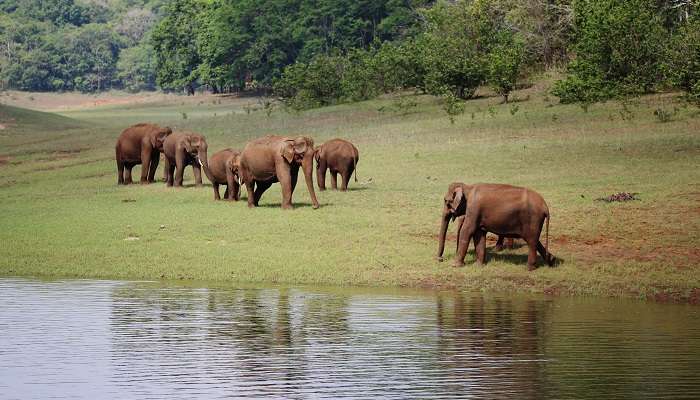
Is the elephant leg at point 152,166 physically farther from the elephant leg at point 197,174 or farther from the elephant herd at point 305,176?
the elephant leg at point 197,174

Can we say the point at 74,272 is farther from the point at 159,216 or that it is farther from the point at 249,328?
the point at 249,328

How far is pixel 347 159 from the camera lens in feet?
99.5

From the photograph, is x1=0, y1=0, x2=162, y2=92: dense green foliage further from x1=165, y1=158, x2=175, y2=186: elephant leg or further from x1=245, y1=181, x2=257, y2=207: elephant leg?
x1=245, y1=181, x2=257, y2=207: elephant leg

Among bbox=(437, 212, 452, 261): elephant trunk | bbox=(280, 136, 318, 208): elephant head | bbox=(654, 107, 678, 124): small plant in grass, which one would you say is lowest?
bbox=(437, 212, 452, 261): elephant trunk

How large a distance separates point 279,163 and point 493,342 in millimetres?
12062

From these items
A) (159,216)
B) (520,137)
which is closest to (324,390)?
(159,216)

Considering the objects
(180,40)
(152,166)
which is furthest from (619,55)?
(180,40)

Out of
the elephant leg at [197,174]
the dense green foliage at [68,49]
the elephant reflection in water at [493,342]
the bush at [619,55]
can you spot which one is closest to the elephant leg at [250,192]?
the elephant leg at [197,174]

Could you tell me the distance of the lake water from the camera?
12984mm

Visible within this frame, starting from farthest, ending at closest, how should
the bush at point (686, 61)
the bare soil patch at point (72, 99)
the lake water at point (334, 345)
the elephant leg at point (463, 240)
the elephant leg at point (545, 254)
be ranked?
the bare soil patch at point (72, 99) < the bush at point (686, 61) < the elephant leg at point (545, 254) < the elephant leg at point (463, 240) < the lake water at point (334, 345)

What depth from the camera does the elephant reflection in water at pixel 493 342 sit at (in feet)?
43.0

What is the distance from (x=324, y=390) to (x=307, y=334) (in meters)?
3.23

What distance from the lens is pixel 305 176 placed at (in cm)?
2661

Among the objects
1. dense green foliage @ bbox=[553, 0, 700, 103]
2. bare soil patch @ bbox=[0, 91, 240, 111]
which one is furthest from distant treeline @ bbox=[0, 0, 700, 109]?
bare soil patch @ bbox=[0, 91, 240, 111]
